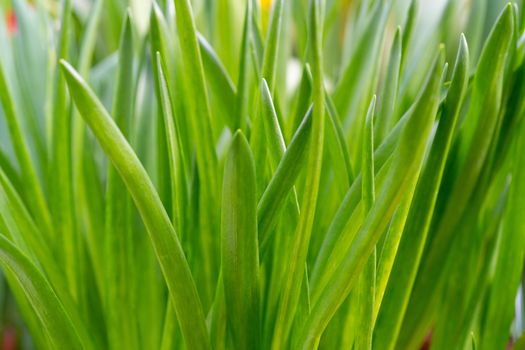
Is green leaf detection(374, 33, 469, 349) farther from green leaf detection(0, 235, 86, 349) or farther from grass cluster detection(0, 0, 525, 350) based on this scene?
green leaf detection(0, 235, 86, 349)

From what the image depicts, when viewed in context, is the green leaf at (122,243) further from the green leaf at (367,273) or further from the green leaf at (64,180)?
the green leaf at (367,273)

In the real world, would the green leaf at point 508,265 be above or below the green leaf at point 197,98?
below

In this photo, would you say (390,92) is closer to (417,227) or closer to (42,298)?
(417,227)

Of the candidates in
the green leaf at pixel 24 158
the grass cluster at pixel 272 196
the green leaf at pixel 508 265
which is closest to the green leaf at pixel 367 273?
the grass cluster at pixel 272 196

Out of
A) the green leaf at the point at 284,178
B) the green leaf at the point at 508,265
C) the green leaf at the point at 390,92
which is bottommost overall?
the green leaf at the point at 508,265

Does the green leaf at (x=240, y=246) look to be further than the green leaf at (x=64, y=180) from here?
No

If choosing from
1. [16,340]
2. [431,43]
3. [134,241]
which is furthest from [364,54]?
[16,340]

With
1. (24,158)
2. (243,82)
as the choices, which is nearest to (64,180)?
(24,158)
